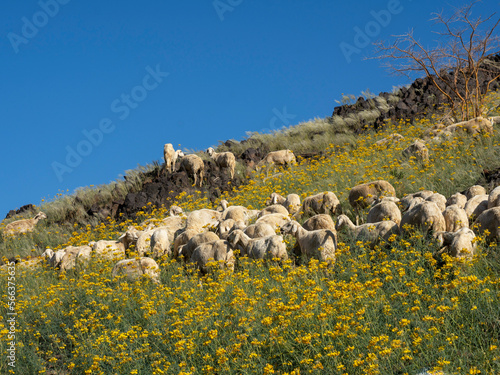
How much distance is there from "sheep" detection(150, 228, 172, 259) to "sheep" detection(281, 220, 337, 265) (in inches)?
107

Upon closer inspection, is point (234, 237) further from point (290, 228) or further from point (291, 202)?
point (291, 202)

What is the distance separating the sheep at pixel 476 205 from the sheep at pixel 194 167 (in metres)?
10.8

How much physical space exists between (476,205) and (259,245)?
10.7 feet

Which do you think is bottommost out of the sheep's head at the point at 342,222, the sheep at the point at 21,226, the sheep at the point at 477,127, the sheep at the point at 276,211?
the sheep's head at the point at 342,222

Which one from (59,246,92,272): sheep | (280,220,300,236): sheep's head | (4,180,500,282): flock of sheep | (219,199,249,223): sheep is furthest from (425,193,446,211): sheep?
(59,246,92,272): sheep

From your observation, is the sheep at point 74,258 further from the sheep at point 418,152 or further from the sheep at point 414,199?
the sheep at point 418,152

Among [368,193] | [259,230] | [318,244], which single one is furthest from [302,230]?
[368,193]

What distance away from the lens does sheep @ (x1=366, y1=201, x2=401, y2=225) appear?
8.20 m

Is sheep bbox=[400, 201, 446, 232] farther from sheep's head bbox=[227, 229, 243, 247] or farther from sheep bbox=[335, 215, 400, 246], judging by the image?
sheep's head bbox=[227, 229, 243, 247]

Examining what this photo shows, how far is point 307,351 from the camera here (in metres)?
5.23

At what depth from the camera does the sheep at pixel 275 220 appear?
941cm

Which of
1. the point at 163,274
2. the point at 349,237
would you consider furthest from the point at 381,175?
the point at 163,274

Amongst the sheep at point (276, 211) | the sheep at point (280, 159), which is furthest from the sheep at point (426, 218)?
the sheep at point (280, 159)

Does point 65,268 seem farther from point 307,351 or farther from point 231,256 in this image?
point 307,351
